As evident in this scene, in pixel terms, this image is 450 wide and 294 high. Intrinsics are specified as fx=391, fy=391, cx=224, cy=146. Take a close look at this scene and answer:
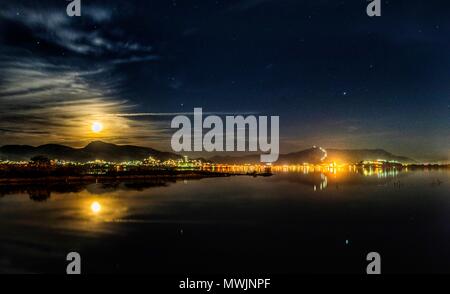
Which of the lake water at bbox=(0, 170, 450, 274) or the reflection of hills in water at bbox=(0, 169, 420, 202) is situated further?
the reflection of hills in water at bbox=(0, 169, 420, 202)

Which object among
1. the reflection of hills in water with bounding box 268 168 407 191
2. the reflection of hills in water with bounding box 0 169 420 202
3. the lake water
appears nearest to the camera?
A: the lake water

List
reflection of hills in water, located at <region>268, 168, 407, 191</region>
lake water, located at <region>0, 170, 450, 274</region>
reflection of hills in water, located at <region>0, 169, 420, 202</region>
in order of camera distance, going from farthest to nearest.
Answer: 1. reflection of hills in water, located at <region>268, 168, 407, 191</region>
2. reflection of hills in water, located at <region>0, 169, 420, 202</region>
3. lake water, located at <region>0, 170, 450, 274</region>

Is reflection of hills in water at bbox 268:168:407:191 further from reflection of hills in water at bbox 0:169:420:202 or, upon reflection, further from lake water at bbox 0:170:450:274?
lake water at bbox 0:170:450:274

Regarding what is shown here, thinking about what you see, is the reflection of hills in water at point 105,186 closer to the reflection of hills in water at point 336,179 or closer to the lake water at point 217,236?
the reflection of hills in water at point 336,179

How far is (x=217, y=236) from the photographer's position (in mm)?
20672

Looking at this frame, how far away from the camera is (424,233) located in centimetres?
2267

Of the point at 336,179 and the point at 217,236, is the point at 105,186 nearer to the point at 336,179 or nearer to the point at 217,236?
the point at 217,236

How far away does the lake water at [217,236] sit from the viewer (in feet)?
51.3

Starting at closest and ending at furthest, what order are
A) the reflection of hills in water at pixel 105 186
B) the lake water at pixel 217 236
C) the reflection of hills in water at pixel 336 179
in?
1. the lake water at pixel 217 236
2. the reflection of hills in water at pixel 105 186
3. the reflection of hills in water at pixel 336 179

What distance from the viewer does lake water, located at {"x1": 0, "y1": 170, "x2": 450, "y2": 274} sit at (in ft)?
51.3

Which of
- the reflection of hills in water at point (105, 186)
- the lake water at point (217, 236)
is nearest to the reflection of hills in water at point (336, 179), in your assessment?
the reflection of hills in water at point (105, 186)

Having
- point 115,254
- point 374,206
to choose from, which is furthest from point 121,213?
point 374,206

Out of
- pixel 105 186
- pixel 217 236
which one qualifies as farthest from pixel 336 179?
pixel 217 236

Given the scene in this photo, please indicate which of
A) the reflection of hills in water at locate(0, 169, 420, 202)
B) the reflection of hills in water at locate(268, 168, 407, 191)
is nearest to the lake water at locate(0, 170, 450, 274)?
the reflection of hills in water at locate(0, 169, 420, 202)
